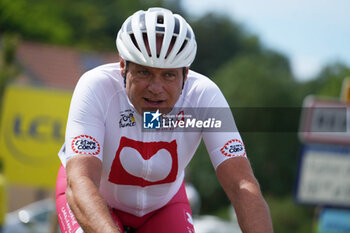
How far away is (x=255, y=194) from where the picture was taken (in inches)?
150

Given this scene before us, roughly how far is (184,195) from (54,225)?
20.2ft

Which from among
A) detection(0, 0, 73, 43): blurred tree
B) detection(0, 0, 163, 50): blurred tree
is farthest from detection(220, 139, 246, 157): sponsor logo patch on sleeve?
detection(0, 0, 163, 50): blurred tree

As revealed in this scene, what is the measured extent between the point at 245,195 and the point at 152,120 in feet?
2.42

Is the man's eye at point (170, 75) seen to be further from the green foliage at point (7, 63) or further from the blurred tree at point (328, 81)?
the blurred tree at point (328, 81)

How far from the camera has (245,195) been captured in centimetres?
381

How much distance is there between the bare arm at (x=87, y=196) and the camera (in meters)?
3.33

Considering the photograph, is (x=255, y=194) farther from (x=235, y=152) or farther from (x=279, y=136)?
(x=279, y=136)

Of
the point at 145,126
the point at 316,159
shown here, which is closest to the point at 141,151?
the point at 145,126

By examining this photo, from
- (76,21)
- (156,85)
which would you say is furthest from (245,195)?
(76,21)

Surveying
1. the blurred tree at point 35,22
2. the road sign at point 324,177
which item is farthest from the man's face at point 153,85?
the blurred tree at point 35,22

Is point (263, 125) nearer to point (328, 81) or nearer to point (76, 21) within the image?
point (328, 81)

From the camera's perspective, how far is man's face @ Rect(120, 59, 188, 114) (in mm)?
3820

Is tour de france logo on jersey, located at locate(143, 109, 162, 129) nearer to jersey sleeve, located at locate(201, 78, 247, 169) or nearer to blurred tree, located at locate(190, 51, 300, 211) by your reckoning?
jersey sleeve, located at locate(201, 78, 247, 169)

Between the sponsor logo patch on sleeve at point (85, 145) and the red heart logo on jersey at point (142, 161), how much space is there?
38 cm
